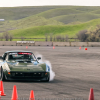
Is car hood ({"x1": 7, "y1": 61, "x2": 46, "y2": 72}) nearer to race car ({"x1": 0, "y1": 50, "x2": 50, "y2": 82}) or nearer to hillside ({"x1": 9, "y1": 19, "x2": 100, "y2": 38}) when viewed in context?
race car ({"x1": 0, "y1": 50, "x2": 50, "y2": 82})

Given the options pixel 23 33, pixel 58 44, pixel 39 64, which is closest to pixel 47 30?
pixel 23 33

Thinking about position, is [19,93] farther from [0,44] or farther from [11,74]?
[0,44]

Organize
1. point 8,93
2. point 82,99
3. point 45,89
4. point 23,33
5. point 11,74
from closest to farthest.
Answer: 1. point 82,99
2. point 8,93
3. point 45,89
4. point 11,74
5. point 23,33

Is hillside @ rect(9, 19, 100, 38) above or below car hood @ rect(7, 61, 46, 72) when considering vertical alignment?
above

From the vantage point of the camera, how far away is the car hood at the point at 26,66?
40.5 ft

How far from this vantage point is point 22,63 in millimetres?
12898

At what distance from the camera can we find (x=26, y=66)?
41.1 ft

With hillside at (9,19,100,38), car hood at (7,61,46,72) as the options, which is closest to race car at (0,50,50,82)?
car hood at (7,61,46,72)

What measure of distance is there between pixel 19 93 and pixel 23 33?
570ft

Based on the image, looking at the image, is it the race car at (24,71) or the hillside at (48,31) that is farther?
the hillside at (48,31)

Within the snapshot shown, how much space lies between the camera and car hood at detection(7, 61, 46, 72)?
1235cm

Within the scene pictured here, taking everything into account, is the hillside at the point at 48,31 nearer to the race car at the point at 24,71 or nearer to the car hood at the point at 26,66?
the car hood at the point at 26,66

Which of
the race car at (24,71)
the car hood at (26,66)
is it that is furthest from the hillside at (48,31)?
the race car at (24,71)

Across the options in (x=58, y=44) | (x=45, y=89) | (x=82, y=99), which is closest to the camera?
(x=82, y=99)
